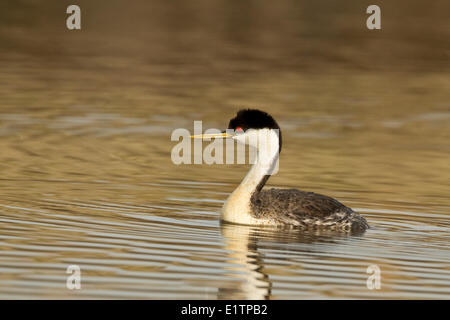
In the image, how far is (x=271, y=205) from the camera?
54.5 feet

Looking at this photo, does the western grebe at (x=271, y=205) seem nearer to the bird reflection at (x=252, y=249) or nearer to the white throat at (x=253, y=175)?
the white throat at (x=253, y=175)

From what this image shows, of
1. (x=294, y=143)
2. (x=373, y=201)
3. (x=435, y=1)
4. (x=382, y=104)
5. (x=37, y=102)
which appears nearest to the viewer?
(x=373, y=201)

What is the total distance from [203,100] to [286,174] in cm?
960

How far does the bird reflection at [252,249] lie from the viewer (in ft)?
40.9

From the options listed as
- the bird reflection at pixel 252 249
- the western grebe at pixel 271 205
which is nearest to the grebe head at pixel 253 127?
the western grebe at pixel 271 205

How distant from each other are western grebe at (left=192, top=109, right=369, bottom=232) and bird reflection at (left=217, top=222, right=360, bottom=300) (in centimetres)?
14

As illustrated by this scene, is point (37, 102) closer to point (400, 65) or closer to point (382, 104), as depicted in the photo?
point (382, 104)

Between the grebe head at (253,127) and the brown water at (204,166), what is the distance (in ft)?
4.04

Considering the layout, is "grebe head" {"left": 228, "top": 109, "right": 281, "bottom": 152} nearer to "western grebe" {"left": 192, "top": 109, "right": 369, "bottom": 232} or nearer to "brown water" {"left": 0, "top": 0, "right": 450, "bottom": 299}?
"western grebe" {"left": 192, "top": 109, "right": 369, "bottom": 232}

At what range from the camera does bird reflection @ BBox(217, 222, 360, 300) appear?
1248 cm

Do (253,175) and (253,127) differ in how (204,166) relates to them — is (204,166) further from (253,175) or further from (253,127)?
(253,127)

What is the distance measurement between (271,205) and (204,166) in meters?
5.08

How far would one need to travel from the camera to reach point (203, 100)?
99.2ft
